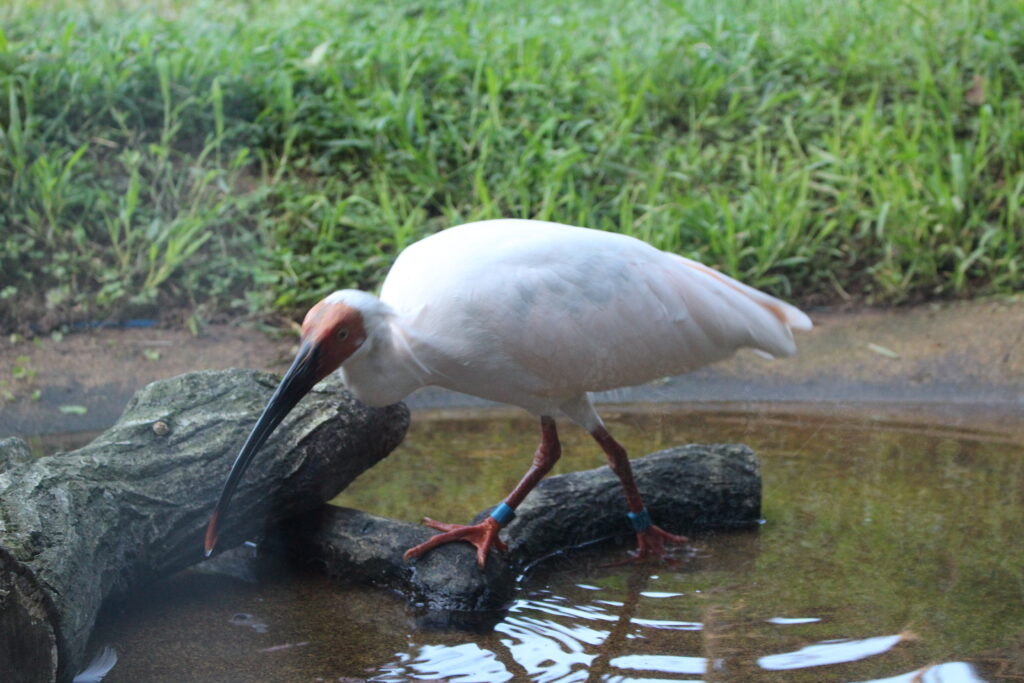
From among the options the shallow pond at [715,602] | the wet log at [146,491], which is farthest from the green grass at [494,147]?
the wet log at [146,491]

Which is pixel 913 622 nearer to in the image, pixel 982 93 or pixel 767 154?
pixel 767 154

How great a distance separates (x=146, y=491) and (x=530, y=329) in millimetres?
1107

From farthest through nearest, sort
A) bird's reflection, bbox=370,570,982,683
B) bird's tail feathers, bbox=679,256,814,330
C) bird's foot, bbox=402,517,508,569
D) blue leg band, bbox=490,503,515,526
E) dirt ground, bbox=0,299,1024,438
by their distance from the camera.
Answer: dirt ground, bbox=0,299,1024,438 → bird's tail feathers, bbox=679,256,814,330 → blue leg band, bbox=490,503,515,526 → bird's foot, bbox=402,517,508,569 → bird's reflection, bbox=370,570,982,683

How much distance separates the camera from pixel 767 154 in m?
6.70

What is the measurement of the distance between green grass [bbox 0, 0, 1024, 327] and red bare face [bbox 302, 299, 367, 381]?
2.63 m

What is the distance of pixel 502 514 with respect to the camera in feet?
11.9

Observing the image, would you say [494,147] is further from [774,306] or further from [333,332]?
[333,332]

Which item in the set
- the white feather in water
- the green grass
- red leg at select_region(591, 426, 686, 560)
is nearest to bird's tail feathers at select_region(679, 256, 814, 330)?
red leg at select_region(591, 426, 686, 560)

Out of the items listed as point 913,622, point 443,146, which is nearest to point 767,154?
point 443,146

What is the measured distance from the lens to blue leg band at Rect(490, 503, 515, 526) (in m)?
3.63

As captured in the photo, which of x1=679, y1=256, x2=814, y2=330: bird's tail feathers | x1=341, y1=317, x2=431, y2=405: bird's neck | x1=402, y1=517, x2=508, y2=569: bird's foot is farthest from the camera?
x1=679, y1=256, x2=814, y2=330: bird's tail feathers

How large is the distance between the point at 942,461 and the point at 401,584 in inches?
81.3

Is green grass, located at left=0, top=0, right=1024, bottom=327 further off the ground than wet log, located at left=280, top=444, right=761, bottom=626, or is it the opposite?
green grass, located at left=0, top=0, right=1024, bottom=327

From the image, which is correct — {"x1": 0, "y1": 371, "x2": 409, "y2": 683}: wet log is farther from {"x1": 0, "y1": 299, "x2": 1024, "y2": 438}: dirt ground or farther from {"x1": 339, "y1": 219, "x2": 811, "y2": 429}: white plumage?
{"x1": 0, "y1": 299, "x2": 1024, "y2": 438}: dirt ground
